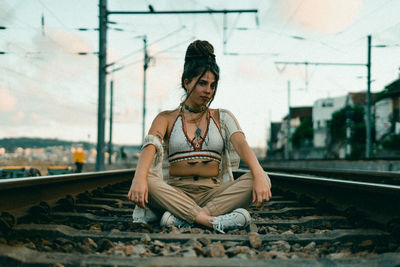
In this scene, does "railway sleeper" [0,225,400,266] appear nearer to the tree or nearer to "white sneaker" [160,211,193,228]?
"white sneaker" [160,211,193,228]

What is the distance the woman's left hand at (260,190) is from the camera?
2807 mm

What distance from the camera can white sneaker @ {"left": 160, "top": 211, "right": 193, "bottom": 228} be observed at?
117 inches

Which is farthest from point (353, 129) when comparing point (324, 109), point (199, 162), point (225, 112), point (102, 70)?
point (199, 162)

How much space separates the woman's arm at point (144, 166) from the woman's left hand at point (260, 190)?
0.76 meters

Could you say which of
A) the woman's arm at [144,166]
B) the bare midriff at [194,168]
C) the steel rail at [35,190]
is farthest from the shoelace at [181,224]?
the steel rail at [35,190]

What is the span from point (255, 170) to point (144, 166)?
0.80m

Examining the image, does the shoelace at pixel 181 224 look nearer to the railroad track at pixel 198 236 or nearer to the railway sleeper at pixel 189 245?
the railroad track at pixel 198 236

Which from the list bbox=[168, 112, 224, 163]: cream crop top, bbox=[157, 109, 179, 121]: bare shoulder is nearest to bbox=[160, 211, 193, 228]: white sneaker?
bbox=[168, 112, 224, 163]: cream crop top

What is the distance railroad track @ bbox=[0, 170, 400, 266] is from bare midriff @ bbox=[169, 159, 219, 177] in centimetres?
52

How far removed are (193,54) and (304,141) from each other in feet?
217

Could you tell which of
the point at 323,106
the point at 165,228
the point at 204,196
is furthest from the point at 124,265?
the point at 323,106

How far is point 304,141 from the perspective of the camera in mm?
67188

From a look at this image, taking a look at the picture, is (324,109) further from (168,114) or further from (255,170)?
(255,170)

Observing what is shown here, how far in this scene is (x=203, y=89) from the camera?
319cm
